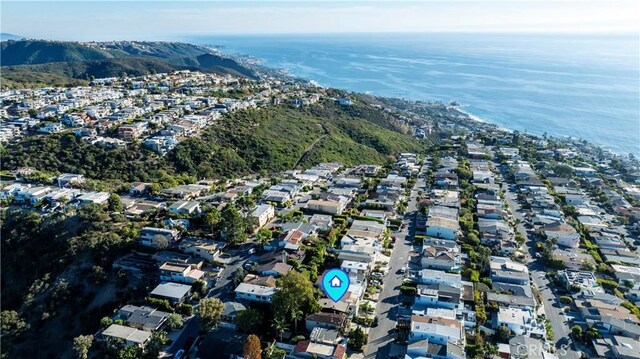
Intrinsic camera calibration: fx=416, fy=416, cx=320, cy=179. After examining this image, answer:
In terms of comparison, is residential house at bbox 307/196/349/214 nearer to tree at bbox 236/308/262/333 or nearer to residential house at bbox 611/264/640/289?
tree at bbox 236/308/262/333

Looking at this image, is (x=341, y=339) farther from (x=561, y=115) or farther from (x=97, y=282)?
(x=561, y=115)

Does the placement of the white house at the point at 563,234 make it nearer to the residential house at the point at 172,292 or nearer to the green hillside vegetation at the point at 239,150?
the residential house at the point at 172,292

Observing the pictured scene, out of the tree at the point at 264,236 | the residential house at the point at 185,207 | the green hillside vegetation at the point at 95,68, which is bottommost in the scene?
the tree at the point at 264,236

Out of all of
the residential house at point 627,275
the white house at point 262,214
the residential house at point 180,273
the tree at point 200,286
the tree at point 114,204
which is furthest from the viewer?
the tree at point 114,204

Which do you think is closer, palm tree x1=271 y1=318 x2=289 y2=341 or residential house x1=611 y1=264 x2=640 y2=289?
palm tree x1=271 y1=318 x2=289 y2=341

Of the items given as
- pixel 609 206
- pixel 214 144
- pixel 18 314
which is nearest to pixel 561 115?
pixel 609 206

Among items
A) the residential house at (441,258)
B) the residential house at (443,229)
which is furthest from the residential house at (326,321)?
the residential house at (443,229)

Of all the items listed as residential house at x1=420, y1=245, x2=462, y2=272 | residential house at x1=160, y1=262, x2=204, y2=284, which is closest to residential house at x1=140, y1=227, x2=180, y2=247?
residential house at x1=160, y1=262, x2=204, y2=284
